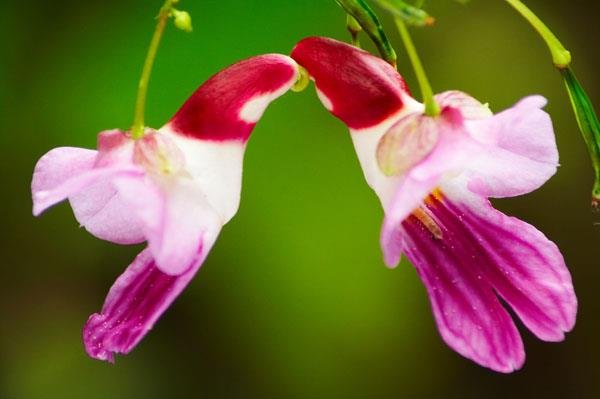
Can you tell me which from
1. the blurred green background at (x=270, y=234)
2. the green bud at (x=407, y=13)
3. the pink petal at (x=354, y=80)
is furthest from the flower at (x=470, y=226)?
the blurred green background at (x=270, y=234)

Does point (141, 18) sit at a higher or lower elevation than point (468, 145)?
lower

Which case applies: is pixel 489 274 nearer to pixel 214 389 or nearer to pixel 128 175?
pixel 128 175

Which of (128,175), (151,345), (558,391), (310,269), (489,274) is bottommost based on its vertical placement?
(558,391)

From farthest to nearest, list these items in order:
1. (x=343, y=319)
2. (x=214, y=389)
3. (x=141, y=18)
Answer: (x=214, y=389)
(x=343, y=319)
(x=141, y=18)

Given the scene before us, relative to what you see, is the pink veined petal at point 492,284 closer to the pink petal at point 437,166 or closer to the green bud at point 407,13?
the pink petal at point 437,166

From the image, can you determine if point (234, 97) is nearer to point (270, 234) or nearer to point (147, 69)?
point (147, 69)

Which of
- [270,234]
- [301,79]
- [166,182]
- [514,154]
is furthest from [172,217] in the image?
[270,234]

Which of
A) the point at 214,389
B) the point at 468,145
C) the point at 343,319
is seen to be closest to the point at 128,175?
the point at 468,145
